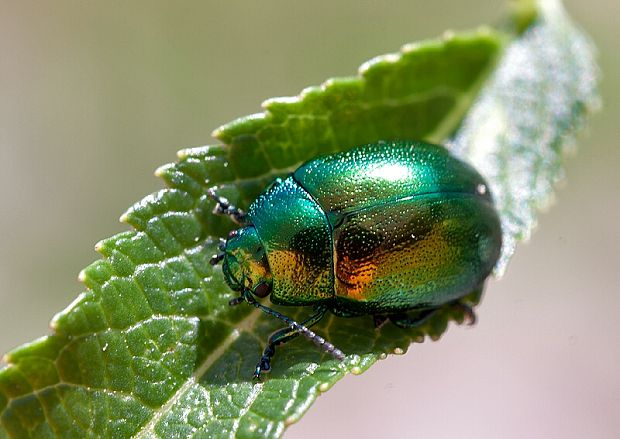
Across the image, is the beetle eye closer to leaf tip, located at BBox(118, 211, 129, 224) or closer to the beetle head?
the beetle head

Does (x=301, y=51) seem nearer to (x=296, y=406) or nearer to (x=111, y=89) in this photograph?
(x=111, y=89)

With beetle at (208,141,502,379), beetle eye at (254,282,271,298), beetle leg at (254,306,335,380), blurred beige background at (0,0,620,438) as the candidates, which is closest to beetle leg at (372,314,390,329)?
beetle at (208,141,502,379)

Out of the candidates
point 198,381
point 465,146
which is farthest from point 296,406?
point 465,146

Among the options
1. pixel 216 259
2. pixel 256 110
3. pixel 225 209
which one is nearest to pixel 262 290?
pixel 216 259

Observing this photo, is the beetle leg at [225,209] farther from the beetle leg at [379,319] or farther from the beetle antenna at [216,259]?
the beetle leg at [379,319]

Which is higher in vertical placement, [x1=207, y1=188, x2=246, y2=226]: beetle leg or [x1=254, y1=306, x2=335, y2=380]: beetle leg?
[x1=207, y1=188, x2=246, y2=226]: beetle leg

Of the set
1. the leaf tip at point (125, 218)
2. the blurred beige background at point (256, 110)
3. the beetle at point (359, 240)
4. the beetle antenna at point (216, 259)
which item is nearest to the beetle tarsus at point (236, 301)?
the beetle at point (359, 240)

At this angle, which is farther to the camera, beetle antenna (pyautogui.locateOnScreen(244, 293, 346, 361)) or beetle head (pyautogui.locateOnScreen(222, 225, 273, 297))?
beetle head (pyautogui.locateOnScreen(222, 225, 273, 297))
